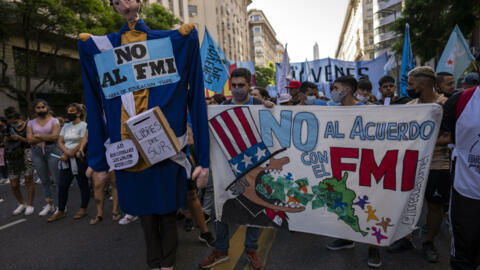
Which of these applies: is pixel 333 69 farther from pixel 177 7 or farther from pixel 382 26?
pixel 382 26

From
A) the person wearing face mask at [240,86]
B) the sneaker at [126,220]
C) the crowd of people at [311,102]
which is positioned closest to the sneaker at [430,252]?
the crowd of people at [311,102]

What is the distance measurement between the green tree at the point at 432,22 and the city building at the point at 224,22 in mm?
26313

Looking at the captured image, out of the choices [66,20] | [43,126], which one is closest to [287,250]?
[43,126]

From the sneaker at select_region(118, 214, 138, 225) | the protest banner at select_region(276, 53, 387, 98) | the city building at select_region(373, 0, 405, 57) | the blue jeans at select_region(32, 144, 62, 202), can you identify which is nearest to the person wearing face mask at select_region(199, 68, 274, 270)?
the sneaker at select_region(118, 214, 138, 225)

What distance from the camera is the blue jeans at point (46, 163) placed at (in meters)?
5.10

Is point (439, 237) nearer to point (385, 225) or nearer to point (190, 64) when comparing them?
point (385, 225)

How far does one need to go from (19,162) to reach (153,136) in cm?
486

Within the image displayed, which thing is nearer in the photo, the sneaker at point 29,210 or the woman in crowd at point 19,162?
the sneaker at point 29,210

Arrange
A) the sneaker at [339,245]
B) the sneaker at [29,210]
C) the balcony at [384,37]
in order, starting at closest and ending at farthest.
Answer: the sneaker at [339,245]
the sneaker at [29,210]
the balcony at [384,37]

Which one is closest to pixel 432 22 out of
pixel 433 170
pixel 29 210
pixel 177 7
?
pixel 433 170

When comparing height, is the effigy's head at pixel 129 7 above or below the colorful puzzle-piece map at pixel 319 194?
above

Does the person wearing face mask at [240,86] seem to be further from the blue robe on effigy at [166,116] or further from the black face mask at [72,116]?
the black face mask at [72,116]

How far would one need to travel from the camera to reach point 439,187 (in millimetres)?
3061

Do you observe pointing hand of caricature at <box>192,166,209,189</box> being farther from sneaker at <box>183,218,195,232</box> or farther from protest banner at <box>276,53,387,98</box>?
protest banner at <box>276,53,387,98</box>
